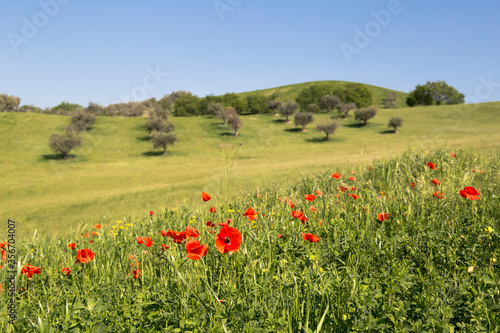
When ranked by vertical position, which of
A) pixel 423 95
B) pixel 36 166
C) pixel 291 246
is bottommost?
pixel 36 166

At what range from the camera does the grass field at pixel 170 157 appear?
12836 mm

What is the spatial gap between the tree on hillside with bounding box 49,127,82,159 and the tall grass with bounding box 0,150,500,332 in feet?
115

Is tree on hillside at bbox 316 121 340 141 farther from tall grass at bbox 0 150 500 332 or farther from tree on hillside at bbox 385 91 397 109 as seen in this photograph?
tree on hillside at bbox 385 91 397 109

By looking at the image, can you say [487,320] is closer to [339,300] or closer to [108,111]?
[339,300]

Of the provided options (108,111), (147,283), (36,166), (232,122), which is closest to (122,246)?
(147,283)

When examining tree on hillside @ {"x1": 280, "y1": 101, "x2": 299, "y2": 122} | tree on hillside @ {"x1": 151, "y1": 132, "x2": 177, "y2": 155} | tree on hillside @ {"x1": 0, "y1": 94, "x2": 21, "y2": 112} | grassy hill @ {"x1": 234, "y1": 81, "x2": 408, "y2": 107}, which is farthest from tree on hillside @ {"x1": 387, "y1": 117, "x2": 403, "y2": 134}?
tree on hillside @ {"x1": 0, "y1": 94, "x2": 21, "y2": 112}

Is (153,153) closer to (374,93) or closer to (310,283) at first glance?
(310,283)

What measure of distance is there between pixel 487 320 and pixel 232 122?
46.5 meters

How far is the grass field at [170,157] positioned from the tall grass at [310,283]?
3.50 meters

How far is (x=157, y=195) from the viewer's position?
556 inches

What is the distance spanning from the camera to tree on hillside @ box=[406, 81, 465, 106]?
9156 centimetres

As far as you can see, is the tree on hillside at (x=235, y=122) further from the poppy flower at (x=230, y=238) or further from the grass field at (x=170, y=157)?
the poppy flower at (x=230, y=238)

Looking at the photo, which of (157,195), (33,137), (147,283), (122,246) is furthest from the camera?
(33,137)

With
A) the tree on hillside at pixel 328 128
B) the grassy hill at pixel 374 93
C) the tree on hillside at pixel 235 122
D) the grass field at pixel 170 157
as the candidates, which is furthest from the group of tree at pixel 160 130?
the grassy hill at pixel 374 93
